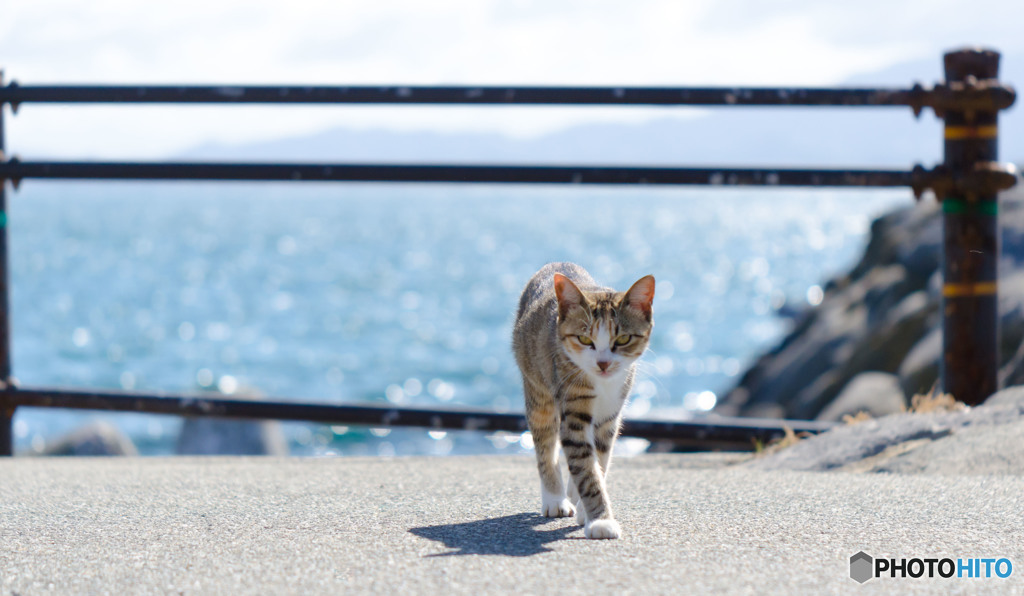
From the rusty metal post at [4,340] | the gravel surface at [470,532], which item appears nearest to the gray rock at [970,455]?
the gravel surface at [470,532]

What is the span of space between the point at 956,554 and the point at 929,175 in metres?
2.15

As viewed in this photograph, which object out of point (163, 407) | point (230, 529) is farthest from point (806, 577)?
point (163, 407)

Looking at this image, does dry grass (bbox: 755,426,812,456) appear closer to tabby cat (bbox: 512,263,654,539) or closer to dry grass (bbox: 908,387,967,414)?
dry grass (bbox: 908,387,967,414)

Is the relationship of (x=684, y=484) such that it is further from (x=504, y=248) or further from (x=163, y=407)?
(x=504, y=248)

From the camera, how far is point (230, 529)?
8.67 ft

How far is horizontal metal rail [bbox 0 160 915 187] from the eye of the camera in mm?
4043

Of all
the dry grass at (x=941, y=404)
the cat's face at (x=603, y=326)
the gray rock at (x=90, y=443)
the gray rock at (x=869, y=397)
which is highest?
the cat's face at (x=603, y=326)

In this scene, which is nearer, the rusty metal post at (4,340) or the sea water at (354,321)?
the rusty metal post at (4,340)

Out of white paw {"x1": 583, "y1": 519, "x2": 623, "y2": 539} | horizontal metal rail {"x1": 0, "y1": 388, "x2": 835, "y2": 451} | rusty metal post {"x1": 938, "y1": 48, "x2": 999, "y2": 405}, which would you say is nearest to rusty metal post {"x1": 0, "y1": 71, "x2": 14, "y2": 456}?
horizontal metal rail {"x1": 0, "y1": 388, "x2": 835, "y2": 451}

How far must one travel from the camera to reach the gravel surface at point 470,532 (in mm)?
2195

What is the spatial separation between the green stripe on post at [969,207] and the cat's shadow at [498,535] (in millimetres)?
2378

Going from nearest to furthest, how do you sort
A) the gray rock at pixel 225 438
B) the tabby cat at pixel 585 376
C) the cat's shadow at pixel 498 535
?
the cat's shadow at pixel 498 535
the tabby cat at pixel 585 376
the gray rock at pixel 225 438

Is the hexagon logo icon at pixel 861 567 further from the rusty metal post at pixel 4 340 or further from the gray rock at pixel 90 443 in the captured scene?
the gray rock at pixel 90 443

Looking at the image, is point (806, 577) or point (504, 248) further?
point (504, 248)
